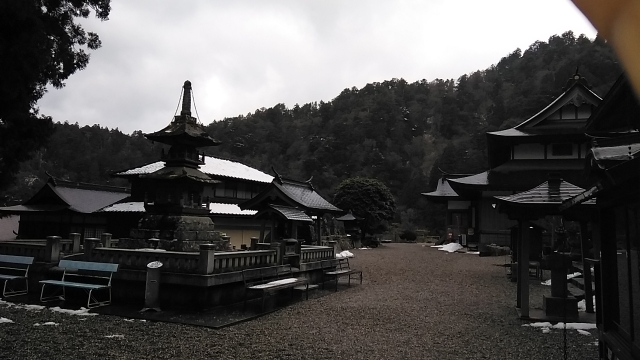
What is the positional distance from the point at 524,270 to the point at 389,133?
239 ft

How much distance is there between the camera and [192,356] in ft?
23.1

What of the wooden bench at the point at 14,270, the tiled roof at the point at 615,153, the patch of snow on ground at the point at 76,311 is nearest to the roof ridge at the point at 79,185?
the wooden bench at the point at 14,270

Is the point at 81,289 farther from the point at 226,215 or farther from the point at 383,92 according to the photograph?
the point at 383,92

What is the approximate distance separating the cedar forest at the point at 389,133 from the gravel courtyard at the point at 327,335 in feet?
128

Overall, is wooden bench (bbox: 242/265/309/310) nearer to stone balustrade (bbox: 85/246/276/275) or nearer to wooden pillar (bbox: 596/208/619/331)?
stone balustrade (bbox: 85/246/276/275)

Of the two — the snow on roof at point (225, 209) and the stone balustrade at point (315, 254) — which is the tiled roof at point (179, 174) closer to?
the stone balustrade at point (315, 254)

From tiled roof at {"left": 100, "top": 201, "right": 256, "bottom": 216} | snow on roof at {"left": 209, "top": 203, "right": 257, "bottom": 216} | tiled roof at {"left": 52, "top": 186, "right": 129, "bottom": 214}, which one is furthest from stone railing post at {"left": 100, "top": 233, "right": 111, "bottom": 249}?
tiled roof at {"left": 52, "top": 186, "right": 129, "bottom": 214}

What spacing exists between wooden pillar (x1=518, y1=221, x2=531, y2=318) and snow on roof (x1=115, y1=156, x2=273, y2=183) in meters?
20.8

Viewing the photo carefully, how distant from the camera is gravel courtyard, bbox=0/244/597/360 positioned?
7227 mm

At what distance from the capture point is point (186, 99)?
16547 mm

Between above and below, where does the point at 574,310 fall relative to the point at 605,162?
below

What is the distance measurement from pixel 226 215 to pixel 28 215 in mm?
14149

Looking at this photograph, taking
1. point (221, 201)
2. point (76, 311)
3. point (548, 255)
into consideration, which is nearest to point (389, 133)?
point (221, 201)

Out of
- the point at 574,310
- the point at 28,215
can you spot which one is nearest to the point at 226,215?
the point at 28,215
